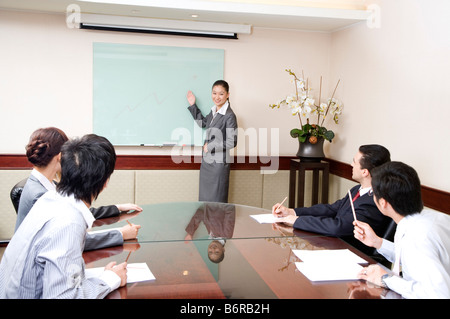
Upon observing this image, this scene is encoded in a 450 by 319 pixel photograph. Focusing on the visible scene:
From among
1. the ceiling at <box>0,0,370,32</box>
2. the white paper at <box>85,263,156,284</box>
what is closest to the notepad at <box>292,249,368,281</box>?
the white paper at <box>85,263,156,284</box>

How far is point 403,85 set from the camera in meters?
3.46

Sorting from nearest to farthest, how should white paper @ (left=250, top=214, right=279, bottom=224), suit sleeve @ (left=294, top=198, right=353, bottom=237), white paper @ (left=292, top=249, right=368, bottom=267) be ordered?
white paper @ (left=292, top=249, right=368, bottom=267)
suit sleeve @ (left=294, top=198, right=353, bottom=237)
white paper @ (left=250, top=214, right=279, bottom=224)

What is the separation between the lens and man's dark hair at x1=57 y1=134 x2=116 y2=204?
1.52 meters

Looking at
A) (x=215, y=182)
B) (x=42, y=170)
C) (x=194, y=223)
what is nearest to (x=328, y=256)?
(x=194, y=223)

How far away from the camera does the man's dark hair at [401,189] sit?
1.74 m

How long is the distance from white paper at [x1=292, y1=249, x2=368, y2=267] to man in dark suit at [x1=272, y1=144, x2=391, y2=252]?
0.95 ft

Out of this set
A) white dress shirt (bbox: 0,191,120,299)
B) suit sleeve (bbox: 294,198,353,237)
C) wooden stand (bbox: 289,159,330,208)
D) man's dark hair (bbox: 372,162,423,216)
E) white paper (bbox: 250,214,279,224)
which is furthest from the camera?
wooden stand (bbox: 289,159,330,208)

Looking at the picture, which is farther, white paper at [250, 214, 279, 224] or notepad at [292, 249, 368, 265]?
white paper at [250, 214, 279, 224]

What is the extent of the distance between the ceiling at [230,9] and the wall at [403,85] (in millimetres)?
281

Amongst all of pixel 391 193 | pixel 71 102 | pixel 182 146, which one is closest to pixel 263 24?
pixel 182 146

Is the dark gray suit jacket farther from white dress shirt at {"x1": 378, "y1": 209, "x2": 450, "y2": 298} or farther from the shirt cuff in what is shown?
white dress shirt at {"x1": 378, "y1": 209, "x2": 450, "y2": 298}

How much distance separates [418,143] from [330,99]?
4.28 ft

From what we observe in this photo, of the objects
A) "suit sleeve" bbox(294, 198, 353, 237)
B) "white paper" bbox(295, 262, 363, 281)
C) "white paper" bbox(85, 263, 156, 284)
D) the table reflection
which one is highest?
"suit sleeve" bbox(294, 198, 353, 237)

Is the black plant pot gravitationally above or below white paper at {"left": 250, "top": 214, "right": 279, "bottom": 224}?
above
